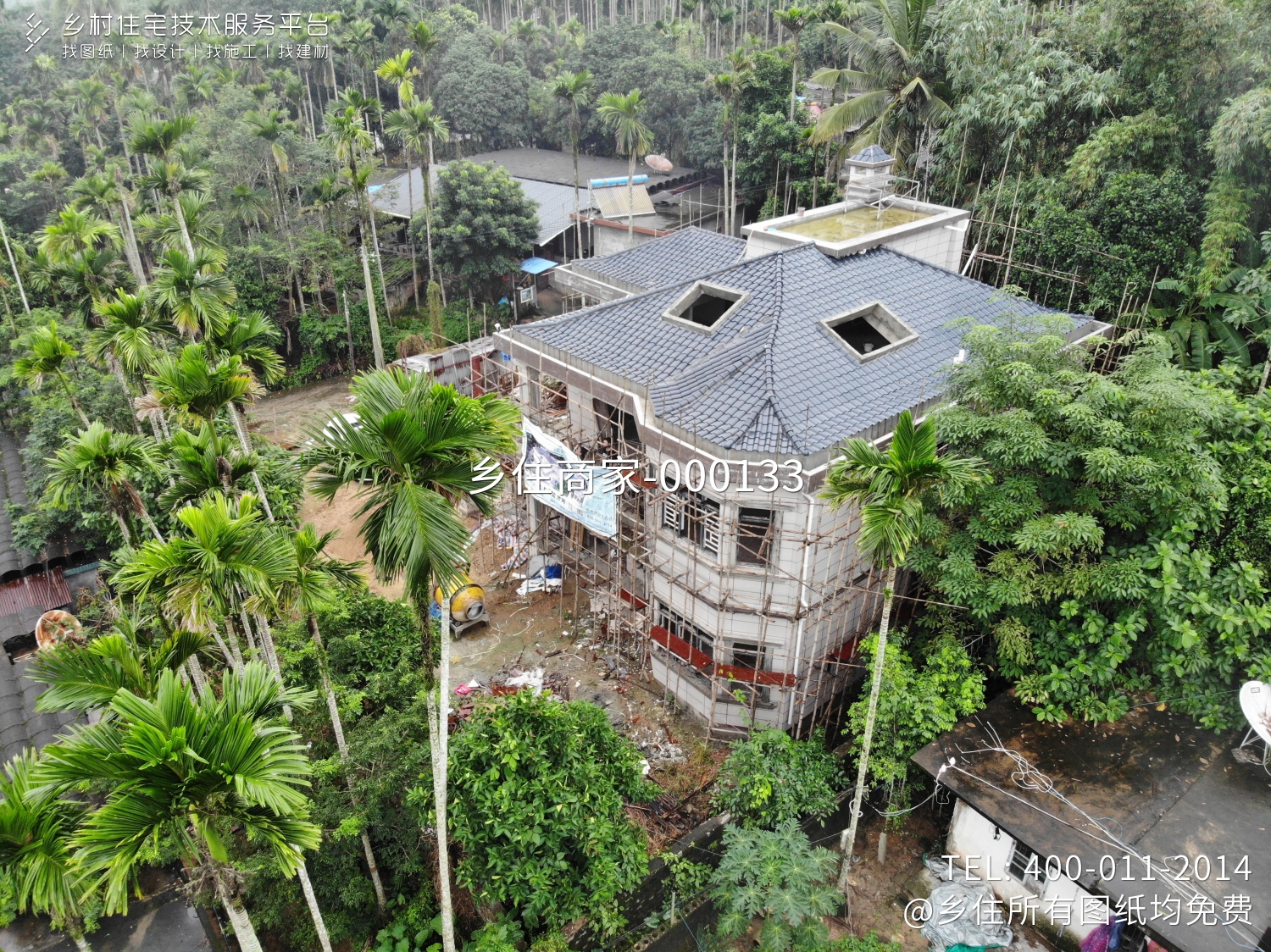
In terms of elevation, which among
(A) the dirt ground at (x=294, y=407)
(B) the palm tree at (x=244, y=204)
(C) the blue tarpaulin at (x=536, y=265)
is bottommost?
(A) the dirt ground at (x=294, y=407)

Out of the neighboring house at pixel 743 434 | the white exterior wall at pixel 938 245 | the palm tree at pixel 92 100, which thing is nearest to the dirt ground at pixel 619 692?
the neighboring house at pixel 743 434

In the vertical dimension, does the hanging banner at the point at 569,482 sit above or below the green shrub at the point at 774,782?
above

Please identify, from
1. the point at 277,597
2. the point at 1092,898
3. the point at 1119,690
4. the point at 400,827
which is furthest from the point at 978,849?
the point at 277,597

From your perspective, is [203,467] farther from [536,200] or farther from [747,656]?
[536,200]

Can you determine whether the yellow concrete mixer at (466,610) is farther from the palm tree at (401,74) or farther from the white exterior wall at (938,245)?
the palm tree at (401,74)

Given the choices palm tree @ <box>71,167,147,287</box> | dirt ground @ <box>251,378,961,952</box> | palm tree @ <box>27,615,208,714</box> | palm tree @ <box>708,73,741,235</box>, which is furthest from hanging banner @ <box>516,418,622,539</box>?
palm tree @ <box>708,73,741,235</box>

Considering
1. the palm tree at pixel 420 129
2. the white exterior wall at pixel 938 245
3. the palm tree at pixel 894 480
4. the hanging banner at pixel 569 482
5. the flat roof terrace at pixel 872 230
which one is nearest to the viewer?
the palm tree at pixel 894 480

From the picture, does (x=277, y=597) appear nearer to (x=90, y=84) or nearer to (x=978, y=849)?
(x=978, y=849)
